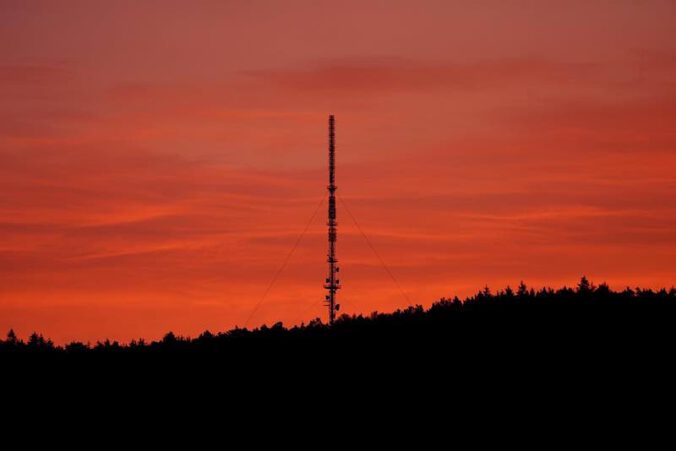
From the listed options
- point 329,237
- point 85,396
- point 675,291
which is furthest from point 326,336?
point 329,237

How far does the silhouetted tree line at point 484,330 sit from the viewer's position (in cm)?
5347

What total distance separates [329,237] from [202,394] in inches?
981

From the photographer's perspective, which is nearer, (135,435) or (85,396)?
(135,435)

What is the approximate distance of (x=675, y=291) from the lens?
56.1 m

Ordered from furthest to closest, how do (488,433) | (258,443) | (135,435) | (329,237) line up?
(329,237)
(135,435)
(258,443)
(488,433)

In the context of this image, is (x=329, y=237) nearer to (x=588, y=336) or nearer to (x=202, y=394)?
(x=202, y=394)

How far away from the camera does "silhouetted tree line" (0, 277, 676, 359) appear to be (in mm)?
53469

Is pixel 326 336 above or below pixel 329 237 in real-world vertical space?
below

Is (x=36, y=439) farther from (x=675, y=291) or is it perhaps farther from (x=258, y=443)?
(x=675, y=291)

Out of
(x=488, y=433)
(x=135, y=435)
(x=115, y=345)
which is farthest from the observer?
(x=115, y=345)

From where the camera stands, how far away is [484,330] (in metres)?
56.7

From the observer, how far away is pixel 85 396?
62.7 meters

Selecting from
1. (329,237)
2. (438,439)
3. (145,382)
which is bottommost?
(438,439)

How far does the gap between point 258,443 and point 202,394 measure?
689cm
